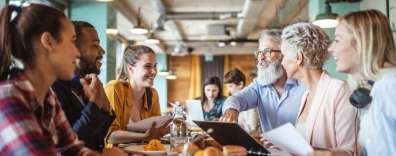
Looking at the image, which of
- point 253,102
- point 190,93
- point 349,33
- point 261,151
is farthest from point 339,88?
point 190,93

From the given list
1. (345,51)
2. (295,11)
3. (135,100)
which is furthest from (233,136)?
(295,11)

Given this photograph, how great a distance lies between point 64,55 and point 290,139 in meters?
0.77

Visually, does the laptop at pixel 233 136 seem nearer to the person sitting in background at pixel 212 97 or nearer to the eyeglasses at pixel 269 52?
the eyeglasses at pixel 269 52

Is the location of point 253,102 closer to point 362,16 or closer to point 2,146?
point 362,16

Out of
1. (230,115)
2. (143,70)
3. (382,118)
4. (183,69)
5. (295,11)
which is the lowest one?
(183,69)

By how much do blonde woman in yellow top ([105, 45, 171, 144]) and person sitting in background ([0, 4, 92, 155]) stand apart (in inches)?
40.7

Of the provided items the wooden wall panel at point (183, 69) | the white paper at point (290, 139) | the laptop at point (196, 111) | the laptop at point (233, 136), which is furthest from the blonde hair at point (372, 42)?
the wooden wall panel at point (183, 69)

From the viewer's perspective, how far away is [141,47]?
9.57 ft

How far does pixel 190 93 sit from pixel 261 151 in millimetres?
14155

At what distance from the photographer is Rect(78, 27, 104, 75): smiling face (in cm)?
202

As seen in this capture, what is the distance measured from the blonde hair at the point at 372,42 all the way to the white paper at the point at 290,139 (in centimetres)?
31

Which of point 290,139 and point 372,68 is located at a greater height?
point 372,68

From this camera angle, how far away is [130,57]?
2.90m

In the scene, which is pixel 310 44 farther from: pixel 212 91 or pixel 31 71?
pixel 212 91
